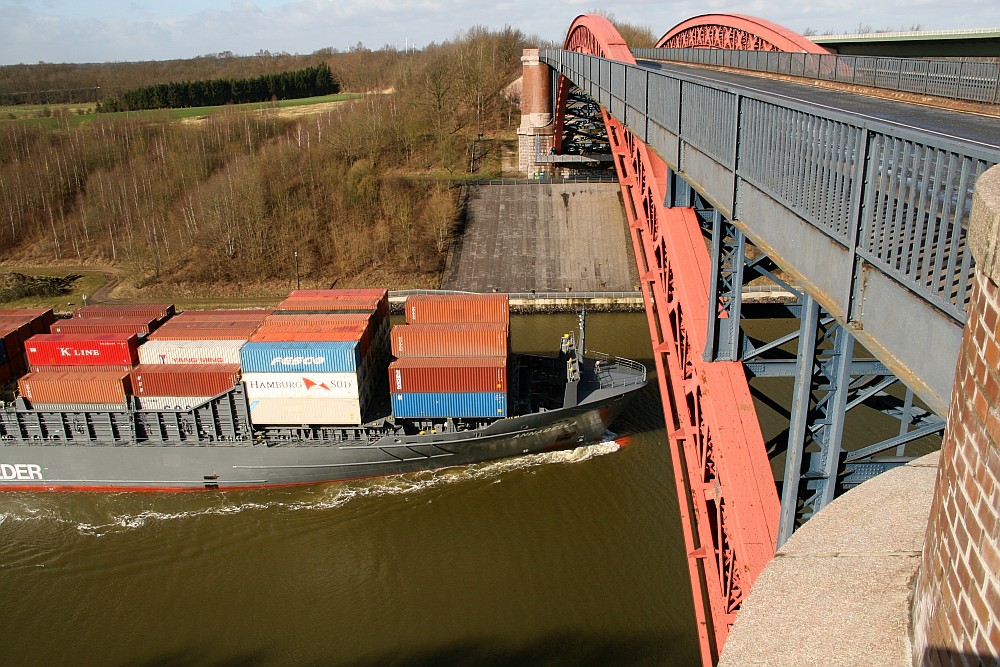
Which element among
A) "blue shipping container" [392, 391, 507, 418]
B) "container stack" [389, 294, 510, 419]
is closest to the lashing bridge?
"container stack" [389, 294, 510, 419]

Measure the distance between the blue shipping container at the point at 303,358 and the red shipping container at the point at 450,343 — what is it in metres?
1.23

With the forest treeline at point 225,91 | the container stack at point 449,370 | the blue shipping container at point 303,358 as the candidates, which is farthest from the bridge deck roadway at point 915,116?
the forest treeline at point 225,91

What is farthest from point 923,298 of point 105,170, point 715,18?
point 105,170

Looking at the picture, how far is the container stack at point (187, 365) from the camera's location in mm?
17875

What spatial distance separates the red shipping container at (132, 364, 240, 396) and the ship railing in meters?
9.62

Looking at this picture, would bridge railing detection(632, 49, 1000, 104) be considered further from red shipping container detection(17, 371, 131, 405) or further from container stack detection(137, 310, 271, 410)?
red shipping container detection(17, 371, 131, 405)

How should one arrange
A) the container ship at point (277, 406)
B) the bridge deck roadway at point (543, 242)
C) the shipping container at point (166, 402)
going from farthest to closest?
the bridge deck roadway at point (543, 242) < the shipping container at point (166, 402) < the container ship at point (277, 406)

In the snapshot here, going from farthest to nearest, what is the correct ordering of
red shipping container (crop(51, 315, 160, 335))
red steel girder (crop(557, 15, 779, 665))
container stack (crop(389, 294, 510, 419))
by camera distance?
red shipping container (crop(51, 315, 160, 335))
container stack (crop(389, 294, 510, 419))
red steel girder (crop(557, 15, 779, 665))

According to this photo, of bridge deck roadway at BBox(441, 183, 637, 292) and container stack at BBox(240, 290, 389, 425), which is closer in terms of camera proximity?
container stack at BBox(240, 290, 389, 425)

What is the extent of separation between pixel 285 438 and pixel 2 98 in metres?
77.4

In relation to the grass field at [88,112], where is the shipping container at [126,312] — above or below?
below

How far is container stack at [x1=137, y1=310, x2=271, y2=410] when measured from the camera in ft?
58.6

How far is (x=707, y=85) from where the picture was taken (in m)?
7.22

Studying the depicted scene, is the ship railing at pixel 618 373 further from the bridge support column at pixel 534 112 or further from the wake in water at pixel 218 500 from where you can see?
the bridge support column at pixel 534 112
